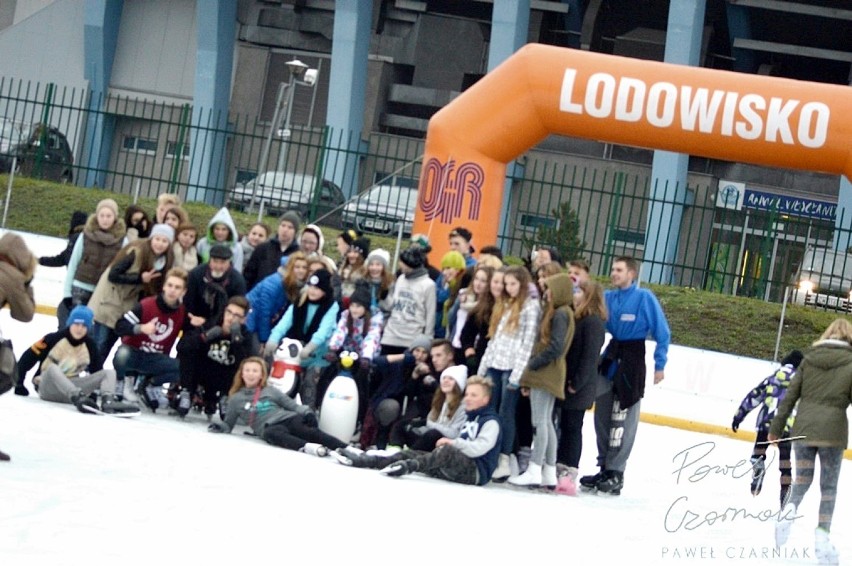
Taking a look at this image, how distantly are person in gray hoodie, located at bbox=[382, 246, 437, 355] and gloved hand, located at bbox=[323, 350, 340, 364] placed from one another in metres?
0.42

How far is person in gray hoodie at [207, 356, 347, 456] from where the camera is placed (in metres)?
11.4

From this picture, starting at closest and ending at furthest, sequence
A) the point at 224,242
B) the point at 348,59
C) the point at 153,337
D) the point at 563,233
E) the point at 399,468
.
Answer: the point at 399,468
the point at 153,337
the point at 224,242
the point at 563,233
the point at 348,59

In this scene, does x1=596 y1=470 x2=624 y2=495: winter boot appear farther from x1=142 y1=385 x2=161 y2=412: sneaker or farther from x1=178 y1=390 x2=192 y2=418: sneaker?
x1=142 y1=385 x2=161 y2=412: sneaker

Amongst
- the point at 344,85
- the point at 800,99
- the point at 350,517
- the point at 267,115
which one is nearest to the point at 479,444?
the point at 350,517

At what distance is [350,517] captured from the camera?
8484 millimetres

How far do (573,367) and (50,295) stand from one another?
33.0 ft

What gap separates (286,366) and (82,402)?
1.56 meters

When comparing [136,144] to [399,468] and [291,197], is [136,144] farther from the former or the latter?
[399,468]

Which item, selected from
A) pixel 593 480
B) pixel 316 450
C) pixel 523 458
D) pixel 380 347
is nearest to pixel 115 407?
Answer: pixel 316 450

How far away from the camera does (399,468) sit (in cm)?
1059

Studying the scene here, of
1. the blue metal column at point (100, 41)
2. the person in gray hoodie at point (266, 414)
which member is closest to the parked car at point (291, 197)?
the person in gray hoodie at point (266, 414)

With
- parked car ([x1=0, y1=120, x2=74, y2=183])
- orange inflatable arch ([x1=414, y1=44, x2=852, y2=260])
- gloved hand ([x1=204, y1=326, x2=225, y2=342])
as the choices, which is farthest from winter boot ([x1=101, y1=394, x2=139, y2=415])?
parked car ([x1=0, y1=120, x2=74, y2=183])

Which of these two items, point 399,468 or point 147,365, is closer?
point 399,468

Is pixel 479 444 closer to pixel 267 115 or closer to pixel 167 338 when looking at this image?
pixel 167 338
